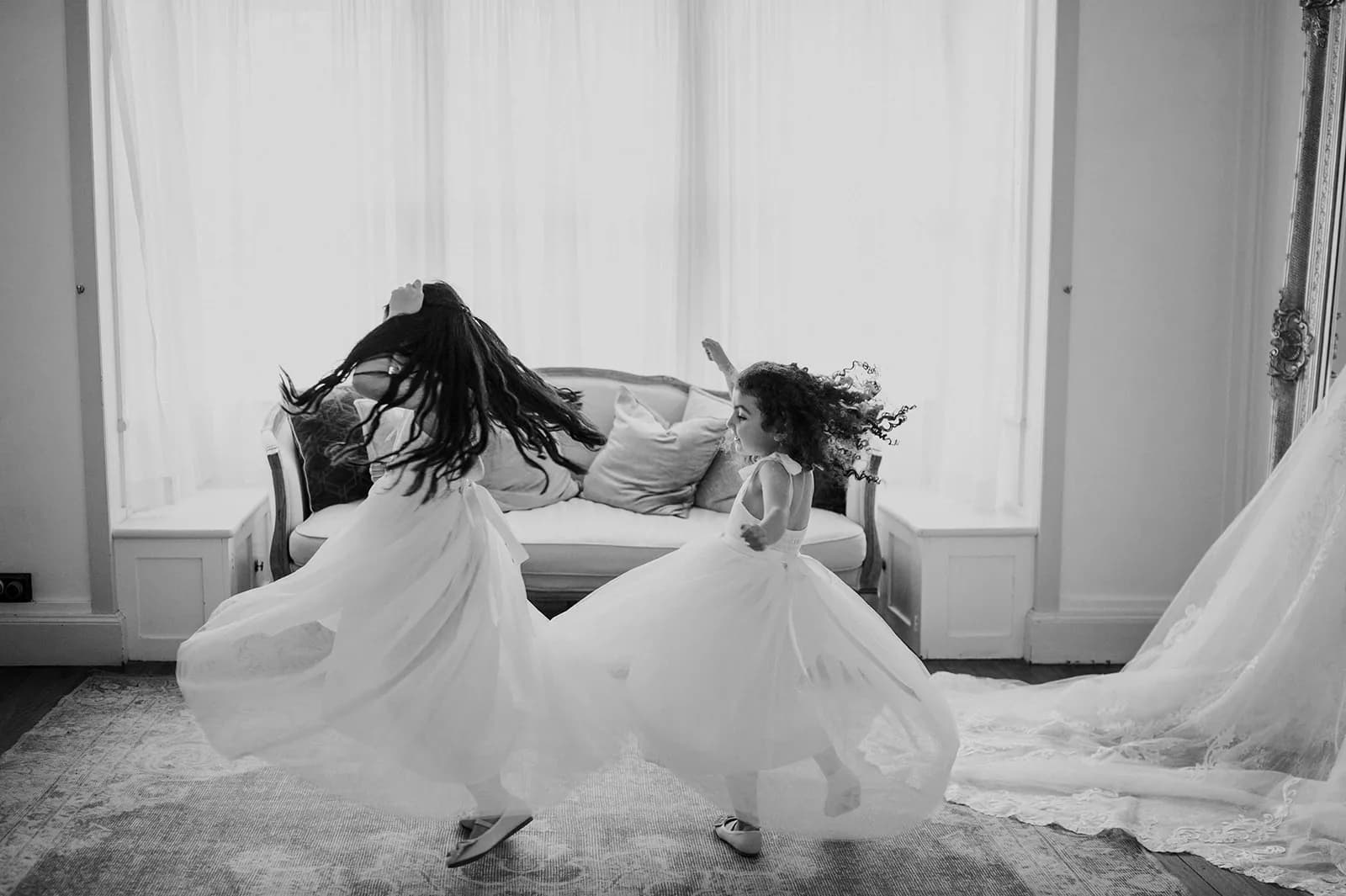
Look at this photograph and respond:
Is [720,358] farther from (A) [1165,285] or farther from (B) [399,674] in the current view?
(A) [1165,285]

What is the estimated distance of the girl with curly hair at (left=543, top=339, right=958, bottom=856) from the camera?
93.7 inches

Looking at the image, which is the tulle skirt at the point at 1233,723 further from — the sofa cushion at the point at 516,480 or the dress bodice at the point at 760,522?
the sofa cushion at the point at 516,480

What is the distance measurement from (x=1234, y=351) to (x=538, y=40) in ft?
9.03

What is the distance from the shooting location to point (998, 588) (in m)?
4.07

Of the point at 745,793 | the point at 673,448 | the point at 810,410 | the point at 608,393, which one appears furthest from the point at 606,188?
the point at 745,793

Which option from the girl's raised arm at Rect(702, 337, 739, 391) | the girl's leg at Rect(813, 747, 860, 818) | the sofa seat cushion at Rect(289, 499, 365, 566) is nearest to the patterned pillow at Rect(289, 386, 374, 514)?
the sofa seat cushion at Rect(289, 499, 365, 566)

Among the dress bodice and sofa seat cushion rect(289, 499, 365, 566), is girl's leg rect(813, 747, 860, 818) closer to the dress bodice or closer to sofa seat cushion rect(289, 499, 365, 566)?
the dress bodice

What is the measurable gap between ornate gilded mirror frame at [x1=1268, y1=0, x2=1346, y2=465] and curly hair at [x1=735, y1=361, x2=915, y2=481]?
1484mm

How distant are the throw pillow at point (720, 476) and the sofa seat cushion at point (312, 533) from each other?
1174 millimetres

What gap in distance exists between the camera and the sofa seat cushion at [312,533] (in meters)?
3.76

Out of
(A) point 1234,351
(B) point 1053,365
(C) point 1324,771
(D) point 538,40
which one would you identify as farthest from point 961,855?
(D) point 538,40

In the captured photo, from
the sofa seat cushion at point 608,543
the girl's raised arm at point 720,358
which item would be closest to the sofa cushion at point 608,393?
the sofa seat cushion at point 608,543

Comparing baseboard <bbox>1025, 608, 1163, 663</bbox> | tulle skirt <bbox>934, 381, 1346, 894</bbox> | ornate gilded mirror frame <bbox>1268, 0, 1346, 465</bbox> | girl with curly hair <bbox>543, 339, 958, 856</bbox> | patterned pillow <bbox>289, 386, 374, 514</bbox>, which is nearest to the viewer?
girl with curly hair <bbox>543, 339, 958, 856</bbox>

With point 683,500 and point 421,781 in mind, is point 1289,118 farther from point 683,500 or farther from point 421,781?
point 421,781
